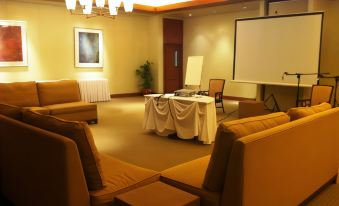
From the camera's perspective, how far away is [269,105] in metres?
8.13

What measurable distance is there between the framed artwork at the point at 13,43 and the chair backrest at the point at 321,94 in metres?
7.17

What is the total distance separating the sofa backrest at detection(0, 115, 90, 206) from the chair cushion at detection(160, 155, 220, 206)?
69 centimetres

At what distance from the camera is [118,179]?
7.83 feet

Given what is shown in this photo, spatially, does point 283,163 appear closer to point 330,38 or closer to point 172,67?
point 330,38

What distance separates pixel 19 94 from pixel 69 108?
38.9 inches

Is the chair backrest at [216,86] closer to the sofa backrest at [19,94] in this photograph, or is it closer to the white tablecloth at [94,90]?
the white tablecloth at [94,90]

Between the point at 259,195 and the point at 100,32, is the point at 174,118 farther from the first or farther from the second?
the point at 100,32

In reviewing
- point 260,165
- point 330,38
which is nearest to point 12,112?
point 260,165

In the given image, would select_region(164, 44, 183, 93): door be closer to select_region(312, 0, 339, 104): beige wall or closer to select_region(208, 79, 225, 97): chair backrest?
select_region(208, 79, 225, 97): chair backrest

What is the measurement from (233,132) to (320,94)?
4.56 m

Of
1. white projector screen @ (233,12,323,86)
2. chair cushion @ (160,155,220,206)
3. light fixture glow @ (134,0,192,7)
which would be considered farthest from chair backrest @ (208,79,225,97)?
chair cushion @ (160,155,220,206)

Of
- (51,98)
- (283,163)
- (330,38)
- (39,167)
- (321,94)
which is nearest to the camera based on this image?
(39,167)

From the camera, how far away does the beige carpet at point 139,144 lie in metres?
4.27

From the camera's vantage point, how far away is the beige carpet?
4.27 metres
